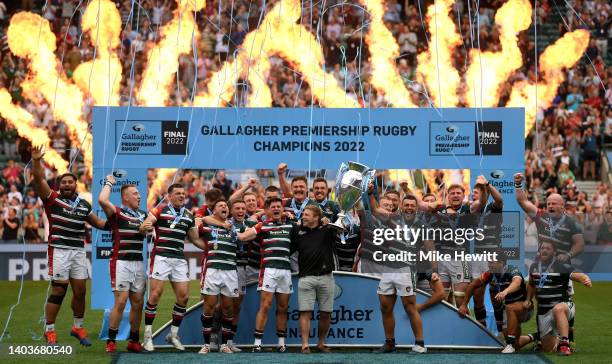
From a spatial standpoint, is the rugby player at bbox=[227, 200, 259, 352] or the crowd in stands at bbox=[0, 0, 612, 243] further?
the crowd in stands at bbox=[0, 0, 612, 243]

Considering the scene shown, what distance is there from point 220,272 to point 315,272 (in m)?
1.07

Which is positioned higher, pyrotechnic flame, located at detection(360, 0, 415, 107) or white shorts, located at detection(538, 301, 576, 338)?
pyrotechnic flame, located at detection(360, 0, 415, 107)

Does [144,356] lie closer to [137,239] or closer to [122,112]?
[137,239]

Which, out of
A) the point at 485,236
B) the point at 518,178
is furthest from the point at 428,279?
the point at 518,178

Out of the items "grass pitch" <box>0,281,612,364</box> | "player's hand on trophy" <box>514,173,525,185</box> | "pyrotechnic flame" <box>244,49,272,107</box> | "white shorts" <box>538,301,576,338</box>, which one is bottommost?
"grass pitch" <box>0,281,612,364</box>

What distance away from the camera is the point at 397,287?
13.1 meters

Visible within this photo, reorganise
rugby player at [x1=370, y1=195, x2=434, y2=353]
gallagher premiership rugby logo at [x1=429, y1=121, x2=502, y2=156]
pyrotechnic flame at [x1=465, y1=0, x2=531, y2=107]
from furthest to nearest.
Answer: pyrotechnic flame at [x1=465, y1=0, x2=531, y2=107], gallagher premiership rugby logo at [x1=429, y1=121, x2=502, y2=156], rugby player at [x1=370, y1=195, x2=434, y2=353]

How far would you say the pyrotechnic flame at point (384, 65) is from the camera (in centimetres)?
2294

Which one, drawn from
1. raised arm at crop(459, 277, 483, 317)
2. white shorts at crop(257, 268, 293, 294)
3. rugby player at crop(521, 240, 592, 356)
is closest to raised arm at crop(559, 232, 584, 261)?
rugby player at crop(521, 240, 592, 356)

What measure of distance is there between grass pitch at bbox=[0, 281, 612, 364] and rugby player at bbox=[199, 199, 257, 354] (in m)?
0.45

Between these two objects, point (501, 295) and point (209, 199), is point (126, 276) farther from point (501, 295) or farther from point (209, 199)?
point (501, 295)

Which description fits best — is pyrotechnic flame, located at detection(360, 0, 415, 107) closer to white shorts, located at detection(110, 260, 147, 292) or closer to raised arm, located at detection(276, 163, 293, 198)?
raised arm, located at detection(276, 163, 293, 198)

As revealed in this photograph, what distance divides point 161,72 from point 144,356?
996cm

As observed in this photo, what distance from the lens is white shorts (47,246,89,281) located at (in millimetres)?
13273
